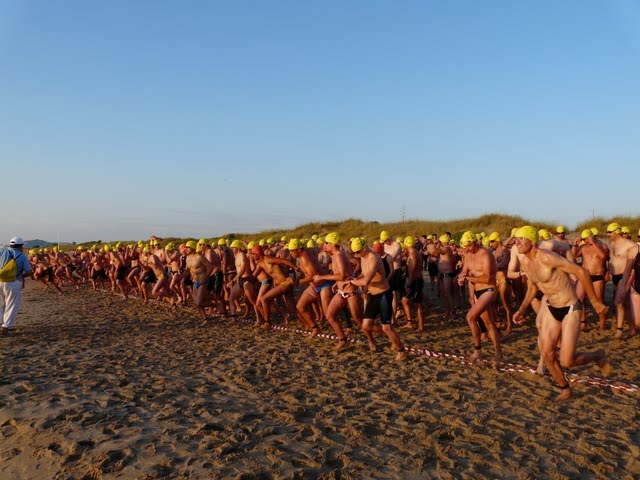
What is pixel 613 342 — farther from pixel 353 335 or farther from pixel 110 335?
pixel 110 335

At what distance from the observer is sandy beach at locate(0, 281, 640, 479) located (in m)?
3.69

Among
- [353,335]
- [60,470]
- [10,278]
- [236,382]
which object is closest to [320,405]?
[236,382]

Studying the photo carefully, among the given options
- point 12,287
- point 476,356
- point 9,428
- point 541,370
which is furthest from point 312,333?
point 12,287

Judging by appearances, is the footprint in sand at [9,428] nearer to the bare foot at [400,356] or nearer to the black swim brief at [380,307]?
the black swim brief at [380,307]

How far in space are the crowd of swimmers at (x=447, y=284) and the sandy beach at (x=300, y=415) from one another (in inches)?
21.2

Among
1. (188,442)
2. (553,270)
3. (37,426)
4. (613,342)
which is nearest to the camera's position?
(188,442)

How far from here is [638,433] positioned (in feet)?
14.0

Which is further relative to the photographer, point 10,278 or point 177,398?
point 10,278

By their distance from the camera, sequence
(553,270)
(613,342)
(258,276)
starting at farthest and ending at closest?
(258,276), (613,342), (553,270)

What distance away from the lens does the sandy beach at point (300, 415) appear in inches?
145

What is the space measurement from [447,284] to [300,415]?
6958 mm

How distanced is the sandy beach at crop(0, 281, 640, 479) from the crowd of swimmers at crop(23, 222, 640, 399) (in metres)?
0.54

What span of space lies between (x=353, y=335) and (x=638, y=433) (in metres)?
5.16

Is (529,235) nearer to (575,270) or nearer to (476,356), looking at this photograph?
(575,270)
